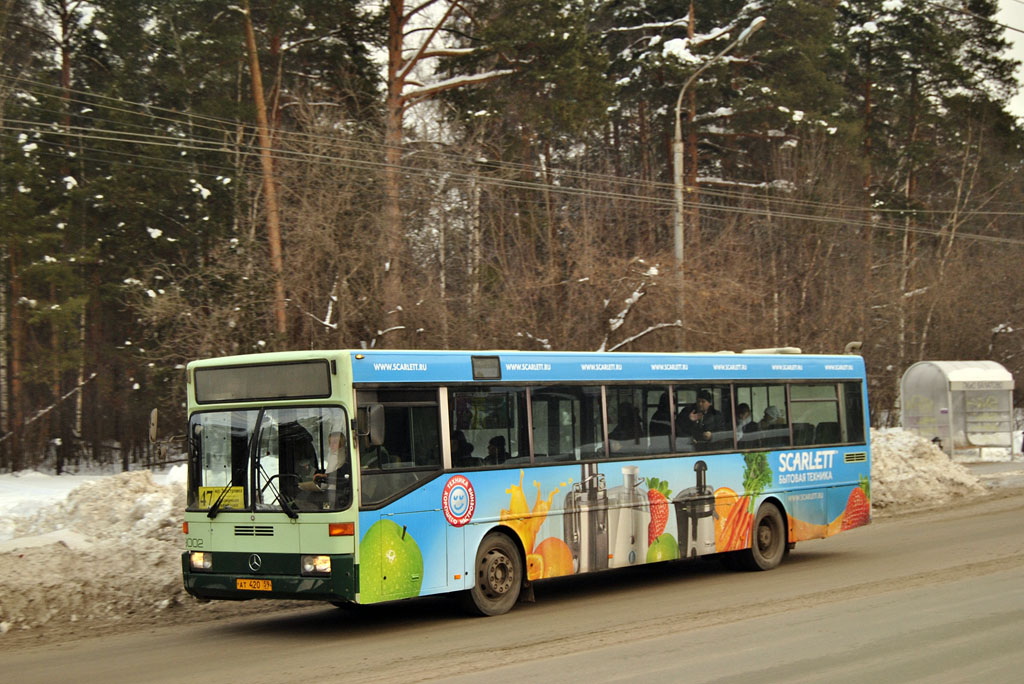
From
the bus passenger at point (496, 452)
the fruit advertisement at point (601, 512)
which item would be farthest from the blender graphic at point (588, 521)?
the bus passenger at point (496, 452)

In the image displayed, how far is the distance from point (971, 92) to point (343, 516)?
156ft

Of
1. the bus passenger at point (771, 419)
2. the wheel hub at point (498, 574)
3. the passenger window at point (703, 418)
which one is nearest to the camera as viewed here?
the wheel hub at point (498, 574)

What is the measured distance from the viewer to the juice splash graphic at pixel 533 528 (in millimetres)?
11188

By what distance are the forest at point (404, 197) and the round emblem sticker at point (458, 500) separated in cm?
1231

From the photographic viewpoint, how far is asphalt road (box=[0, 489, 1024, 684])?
26.3 ft

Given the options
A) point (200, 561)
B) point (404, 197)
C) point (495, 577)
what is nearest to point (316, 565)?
point (200, 561)

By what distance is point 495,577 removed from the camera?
11008 millimetres

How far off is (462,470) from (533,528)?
1147mm

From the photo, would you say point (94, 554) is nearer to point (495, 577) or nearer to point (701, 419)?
point (495, 577)

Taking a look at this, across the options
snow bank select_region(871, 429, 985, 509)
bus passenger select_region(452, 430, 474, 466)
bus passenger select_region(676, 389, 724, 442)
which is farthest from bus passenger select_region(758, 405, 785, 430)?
snow bank select_region(871, 429, 985, 509)

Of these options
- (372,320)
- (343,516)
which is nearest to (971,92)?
(372,320)

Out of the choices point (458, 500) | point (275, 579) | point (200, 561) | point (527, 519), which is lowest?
point (275, 579)

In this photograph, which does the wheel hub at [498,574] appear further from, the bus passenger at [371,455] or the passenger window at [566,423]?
the bus passenger at [371,455]

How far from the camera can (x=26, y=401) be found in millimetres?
30875
